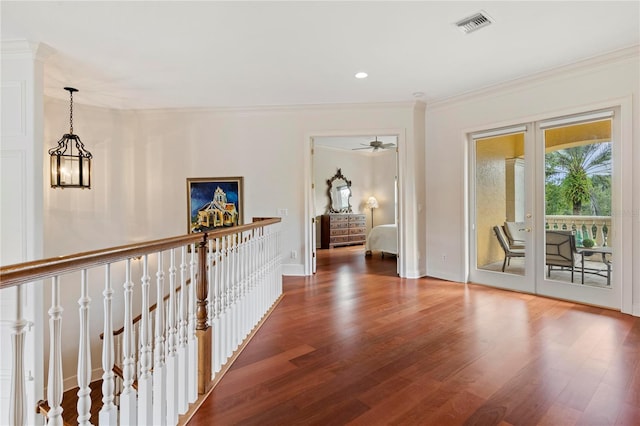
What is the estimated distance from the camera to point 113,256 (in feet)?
4.40

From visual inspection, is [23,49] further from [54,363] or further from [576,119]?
[576,119]

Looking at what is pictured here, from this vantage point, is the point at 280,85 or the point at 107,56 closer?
the point at 107,56

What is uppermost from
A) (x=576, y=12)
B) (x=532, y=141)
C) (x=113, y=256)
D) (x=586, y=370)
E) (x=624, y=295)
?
(x=576, y=12)

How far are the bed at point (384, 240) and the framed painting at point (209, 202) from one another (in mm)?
3153

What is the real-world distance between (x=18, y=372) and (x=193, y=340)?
40.8 inches

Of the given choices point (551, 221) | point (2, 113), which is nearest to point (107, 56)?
point (2, 113)

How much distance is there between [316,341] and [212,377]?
943 mm

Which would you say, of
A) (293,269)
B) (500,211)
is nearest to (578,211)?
(500,211)

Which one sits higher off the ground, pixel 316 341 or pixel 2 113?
pixel 2 113

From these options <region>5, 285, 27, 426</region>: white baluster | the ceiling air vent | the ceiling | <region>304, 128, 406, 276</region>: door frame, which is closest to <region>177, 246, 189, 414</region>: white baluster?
<region>5, 285, 27, 426</region>: white baluster

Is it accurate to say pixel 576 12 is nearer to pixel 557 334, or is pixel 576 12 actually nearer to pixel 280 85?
pixel 557 334

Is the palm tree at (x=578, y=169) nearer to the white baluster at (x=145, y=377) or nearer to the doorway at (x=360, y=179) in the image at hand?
the white baluster at (x=145, y=377)

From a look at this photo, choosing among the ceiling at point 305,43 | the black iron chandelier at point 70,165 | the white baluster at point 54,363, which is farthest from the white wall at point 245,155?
the white baluster at point 54,363

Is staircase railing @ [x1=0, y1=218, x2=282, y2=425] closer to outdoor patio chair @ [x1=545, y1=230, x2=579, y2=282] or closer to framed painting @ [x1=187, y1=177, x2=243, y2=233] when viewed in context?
framed painting @ [x1=187, y1=177, x2=243, y2=233]
